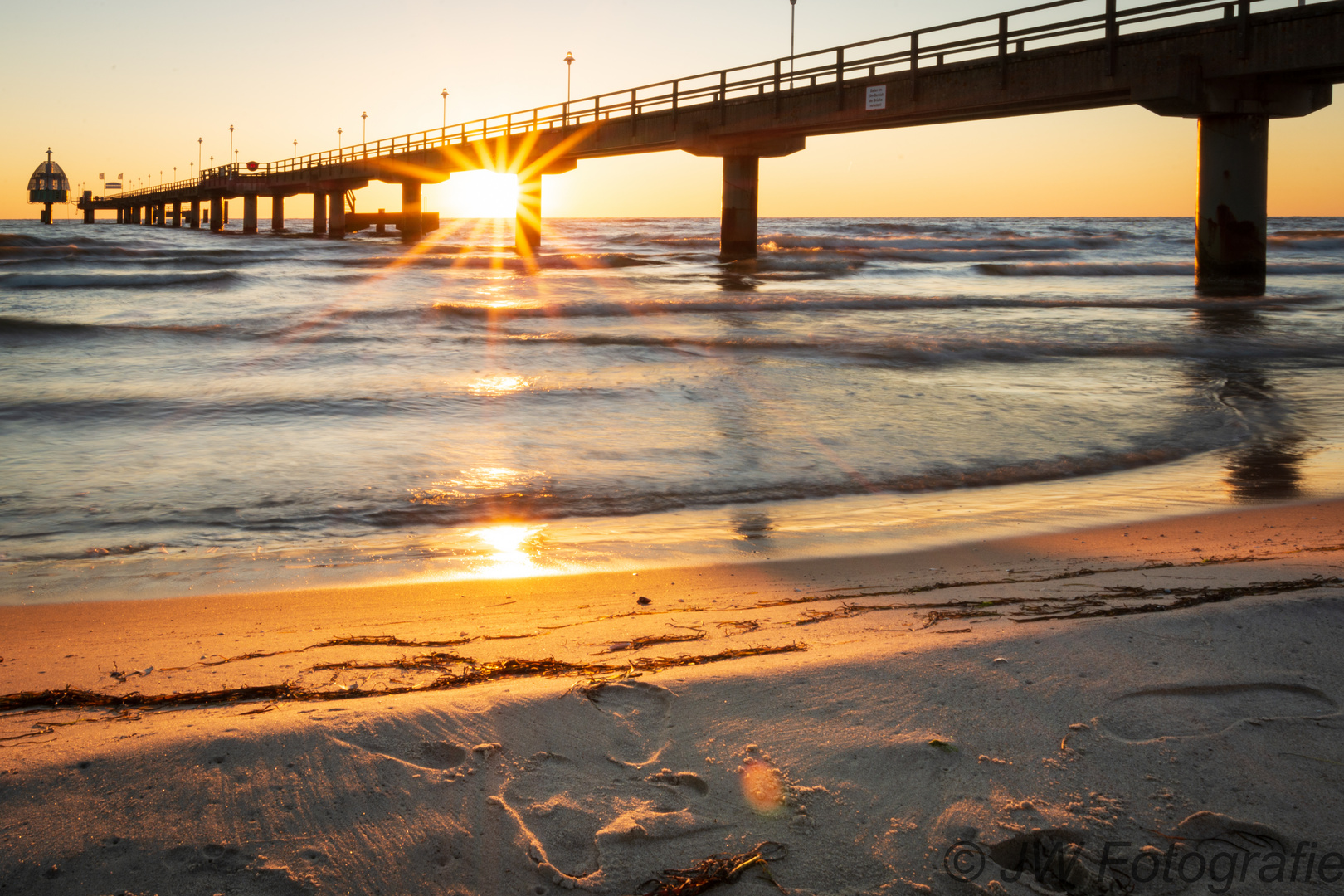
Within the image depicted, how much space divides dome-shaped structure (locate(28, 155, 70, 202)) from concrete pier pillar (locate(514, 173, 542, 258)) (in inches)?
5371

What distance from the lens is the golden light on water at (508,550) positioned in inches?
189

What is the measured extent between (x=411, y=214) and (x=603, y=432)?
6243 cm

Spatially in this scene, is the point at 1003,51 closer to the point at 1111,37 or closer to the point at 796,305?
the point at 1111,37

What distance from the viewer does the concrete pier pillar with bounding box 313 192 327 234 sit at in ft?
260

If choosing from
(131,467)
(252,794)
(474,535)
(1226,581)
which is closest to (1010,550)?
(1226,581)

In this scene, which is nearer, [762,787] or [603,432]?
[762,787]

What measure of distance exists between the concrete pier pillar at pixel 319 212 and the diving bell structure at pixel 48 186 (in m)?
99.5

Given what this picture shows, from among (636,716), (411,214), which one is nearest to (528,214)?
(411,214)

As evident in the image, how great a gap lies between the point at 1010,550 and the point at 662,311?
1748 cm

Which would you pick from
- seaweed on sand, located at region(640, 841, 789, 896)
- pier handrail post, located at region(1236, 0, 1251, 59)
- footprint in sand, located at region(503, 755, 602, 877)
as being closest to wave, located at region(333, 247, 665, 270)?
Result: pier handrail post, located at region(1236, 0, 1251, 59)

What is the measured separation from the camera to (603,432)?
861cm

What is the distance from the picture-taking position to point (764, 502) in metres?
6.36

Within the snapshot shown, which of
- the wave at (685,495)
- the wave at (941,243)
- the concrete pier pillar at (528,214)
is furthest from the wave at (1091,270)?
the wave at (685,495)

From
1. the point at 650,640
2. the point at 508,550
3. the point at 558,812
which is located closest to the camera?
the point at 558,812
